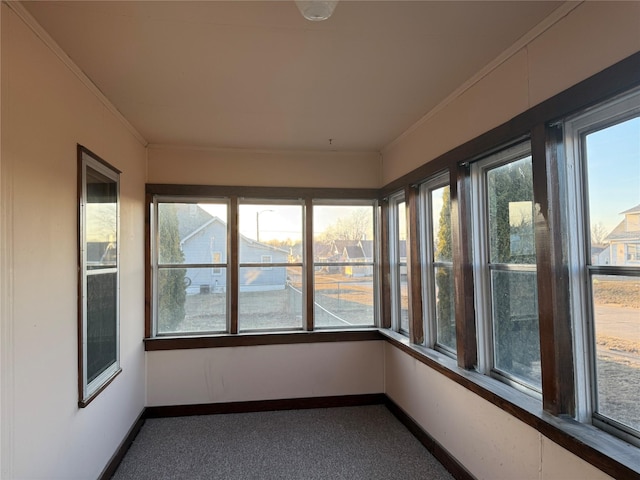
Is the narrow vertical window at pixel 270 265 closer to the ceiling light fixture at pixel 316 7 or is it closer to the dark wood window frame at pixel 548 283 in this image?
the dark wood window frame at pixel 548 283

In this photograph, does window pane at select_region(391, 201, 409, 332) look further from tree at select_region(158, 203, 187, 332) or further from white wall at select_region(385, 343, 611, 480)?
tree at select_region(158, 203, 187, 332)

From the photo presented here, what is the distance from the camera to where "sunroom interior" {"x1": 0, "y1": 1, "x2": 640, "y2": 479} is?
1588 mm

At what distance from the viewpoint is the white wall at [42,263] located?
154 cm

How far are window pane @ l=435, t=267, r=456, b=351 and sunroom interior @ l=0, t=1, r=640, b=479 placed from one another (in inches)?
1.3

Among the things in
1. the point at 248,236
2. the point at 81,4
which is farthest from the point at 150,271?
the point at 81,4

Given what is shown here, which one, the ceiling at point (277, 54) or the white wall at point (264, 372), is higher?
the ceiling at point (277, 54)

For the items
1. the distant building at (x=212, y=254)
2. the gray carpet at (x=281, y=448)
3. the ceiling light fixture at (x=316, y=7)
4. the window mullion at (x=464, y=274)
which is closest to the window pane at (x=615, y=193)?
the window mullion at (x=464, y=274)

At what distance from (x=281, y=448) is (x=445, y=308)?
175 centimetres

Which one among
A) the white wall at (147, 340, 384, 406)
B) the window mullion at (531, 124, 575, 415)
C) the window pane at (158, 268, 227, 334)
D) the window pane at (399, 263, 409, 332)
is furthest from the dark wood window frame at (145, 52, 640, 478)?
the window pane at (158, 268, 227, 334)

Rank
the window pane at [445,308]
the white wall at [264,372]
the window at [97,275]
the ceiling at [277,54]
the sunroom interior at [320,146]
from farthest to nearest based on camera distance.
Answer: the white wall at [264,372]
the window pane at [445,308]
the window at [97,275]
the ceiling at [277,54]
the sunroom interior at [320,146]

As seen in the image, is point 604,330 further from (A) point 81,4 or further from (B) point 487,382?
(A) point 81,4

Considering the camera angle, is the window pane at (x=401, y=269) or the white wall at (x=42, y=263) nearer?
the white wall at (x=42, y=263)

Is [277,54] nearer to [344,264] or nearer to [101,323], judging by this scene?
[101,323]

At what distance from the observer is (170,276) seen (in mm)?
3756
